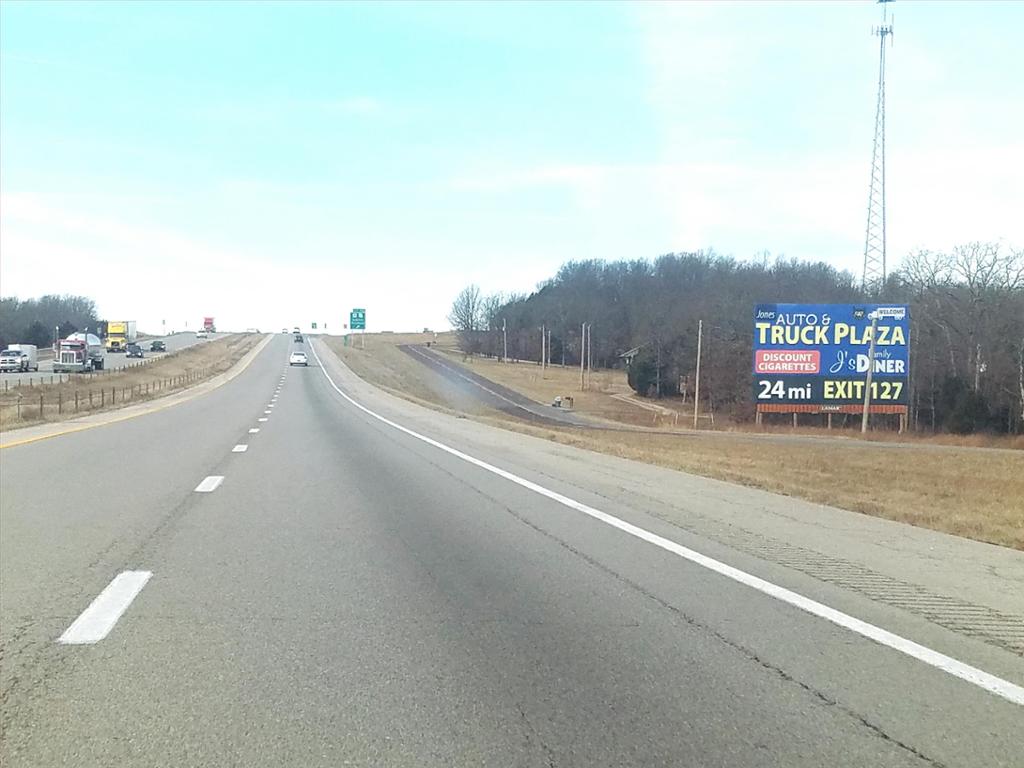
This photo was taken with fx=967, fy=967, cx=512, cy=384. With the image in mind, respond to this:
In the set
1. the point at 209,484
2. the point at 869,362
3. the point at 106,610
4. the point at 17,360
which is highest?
the point at 869,362

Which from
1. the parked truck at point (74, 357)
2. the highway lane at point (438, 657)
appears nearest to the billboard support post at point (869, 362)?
the highway lane at point (438, 657)

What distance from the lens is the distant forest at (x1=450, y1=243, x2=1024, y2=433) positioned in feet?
237

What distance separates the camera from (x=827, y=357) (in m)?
55.2

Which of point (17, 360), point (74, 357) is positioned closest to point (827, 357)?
point (74, 357)

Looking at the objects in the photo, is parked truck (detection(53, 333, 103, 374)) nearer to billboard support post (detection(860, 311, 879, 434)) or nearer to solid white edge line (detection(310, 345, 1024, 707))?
billboard support post (detection(860, 311, 879, 434))

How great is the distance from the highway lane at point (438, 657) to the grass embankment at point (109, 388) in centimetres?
2651

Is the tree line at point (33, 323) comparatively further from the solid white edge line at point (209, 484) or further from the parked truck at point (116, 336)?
the solid white edge line at point (209, 484)

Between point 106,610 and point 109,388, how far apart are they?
2390 inches

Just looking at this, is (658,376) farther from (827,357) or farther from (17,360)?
(17,360)

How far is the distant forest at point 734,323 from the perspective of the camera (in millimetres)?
72375

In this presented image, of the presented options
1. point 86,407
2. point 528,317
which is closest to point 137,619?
point 86,407

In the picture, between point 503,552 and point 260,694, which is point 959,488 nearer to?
point 503,552

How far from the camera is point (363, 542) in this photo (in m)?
10.7

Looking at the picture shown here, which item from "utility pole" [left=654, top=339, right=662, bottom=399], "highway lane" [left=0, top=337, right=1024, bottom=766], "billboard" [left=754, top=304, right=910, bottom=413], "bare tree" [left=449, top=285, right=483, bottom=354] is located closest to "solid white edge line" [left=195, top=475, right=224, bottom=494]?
"highway lane" [left=0, top=337, right=1024, bottom=766]
